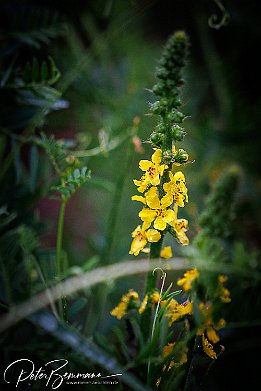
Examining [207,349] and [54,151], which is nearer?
[207,349]

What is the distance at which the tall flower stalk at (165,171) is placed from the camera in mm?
643

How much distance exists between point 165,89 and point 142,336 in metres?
0.43

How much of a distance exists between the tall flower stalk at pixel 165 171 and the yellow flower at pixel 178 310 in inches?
1.9

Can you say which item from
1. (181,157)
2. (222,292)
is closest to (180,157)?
(181,157)

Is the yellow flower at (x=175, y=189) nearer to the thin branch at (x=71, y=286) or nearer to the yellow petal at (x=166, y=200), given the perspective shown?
the yellow petal at (x=166, y=200)

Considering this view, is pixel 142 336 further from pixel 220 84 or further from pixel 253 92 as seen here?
pixel 253 92

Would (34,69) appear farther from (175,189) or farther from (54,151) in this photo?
(175,189)

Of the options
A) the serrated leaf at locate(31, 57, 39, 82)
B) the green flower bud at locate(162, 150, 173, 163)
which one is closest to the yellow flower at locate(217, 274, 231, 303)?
the green flower bud at locate(162, 150, 173, 163)

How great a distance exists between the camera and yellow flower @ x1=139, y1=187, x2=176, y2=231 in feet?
2.10

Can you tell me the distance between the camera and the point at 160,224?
0.64 meters

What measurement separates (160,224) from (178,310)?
15cm

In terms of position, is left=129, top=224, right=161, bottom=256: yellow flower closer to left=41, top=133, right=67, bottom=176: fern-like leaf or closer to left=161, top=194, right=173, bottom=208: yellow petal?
left=161, top=194, right=173, bottom=208: yellow petal

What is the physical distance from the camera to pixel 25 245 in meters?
0.66

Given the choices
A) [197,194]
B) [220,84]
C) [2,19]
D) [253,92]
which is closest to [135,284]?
[197,194]
